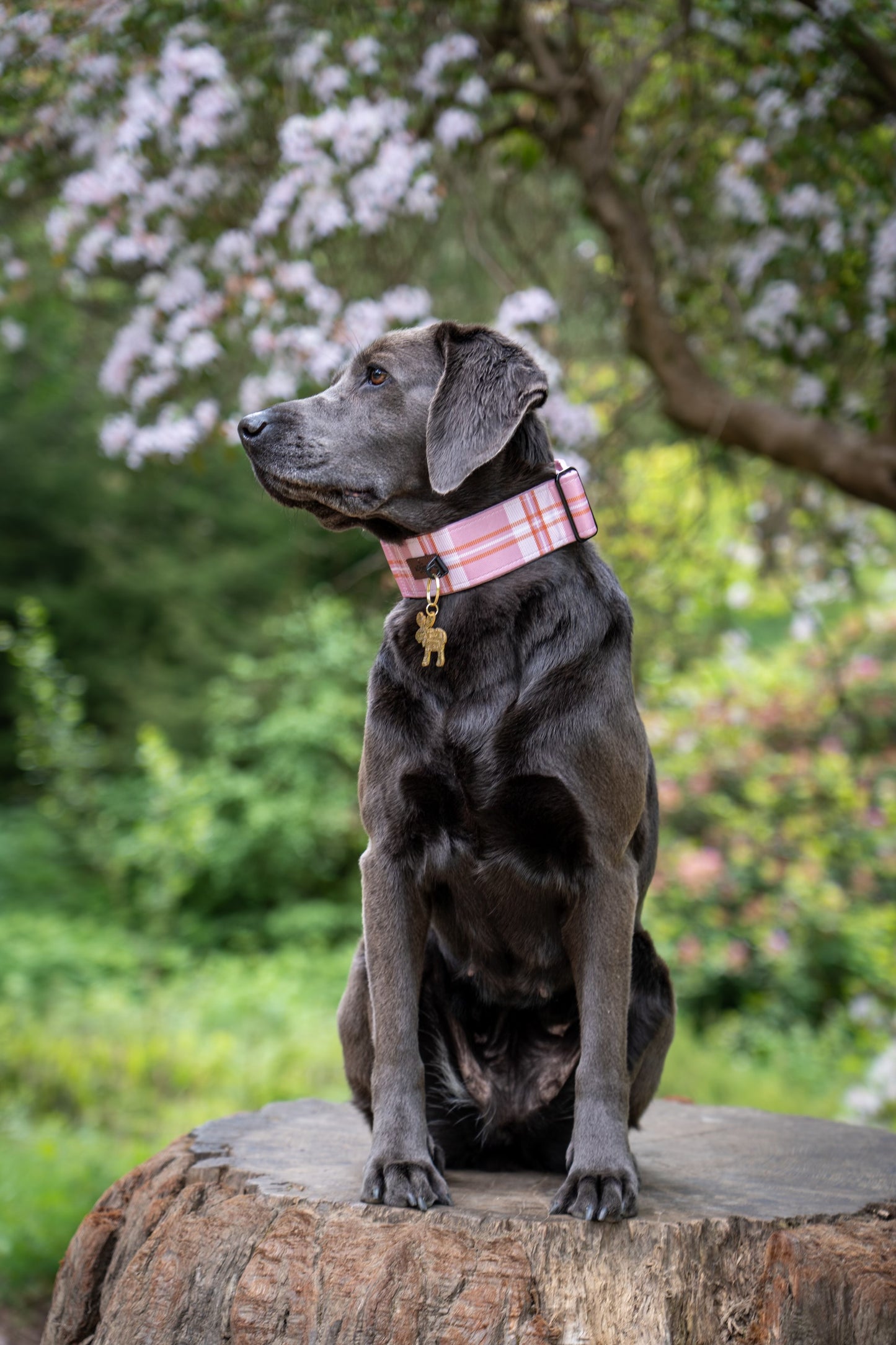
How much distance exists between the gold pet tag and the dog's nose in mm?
452

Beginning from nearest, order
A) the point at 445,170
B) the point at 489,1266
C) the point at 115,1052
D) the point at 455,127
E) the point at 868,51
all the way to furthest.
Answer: the point at 489,1266
the point at 868,51
the point at 455,127
the point at 445,170
the point at 115,1052

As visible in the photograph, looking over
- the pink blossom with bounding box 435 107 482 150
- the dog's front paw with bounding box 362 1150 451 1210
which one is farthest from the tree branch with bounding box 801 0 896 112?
the dog's front paw with bounding box 362 1150 451 1210

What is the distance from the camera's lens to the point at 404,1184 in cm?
228

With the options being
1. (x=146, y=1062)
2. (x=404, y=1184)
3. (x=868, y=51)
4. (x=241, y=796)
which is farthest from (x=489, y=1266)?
(x=241, y=796)

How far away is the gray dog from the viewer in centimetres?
234

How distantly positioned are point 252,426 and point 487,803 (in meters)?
0.88

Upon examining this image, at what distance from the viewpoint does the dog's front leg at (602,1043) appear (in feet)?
7.38

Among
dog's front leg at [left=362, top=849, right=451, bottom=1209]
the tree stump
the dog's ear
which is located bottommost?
the tree stump

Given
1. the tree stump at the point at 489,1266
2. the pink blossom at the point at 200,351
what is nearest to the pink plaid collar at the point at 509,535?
the tree stump at the point at 489,1266

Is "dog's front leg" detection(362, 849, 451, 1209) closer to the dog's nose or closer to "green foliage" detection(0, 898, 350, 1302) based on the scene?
the dog's nose

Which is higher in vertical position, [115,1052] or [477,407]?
[477,407]

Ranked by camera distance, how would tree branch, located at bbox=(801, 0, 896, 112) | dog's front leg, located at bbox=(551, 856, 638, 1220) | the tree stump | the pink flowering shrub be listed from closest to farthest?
1. the tree stump
2. dog's front leg, located at bbox=(551, 856, 638, 1220)
3. tree branch, located at bbox=(801, 0, 896, 112)
4. the pink flowering shrub

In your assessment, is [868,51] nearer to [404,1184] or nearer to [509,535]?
[509,535]

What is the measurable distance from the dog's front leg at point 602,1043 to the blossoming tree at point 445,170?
282 cm
